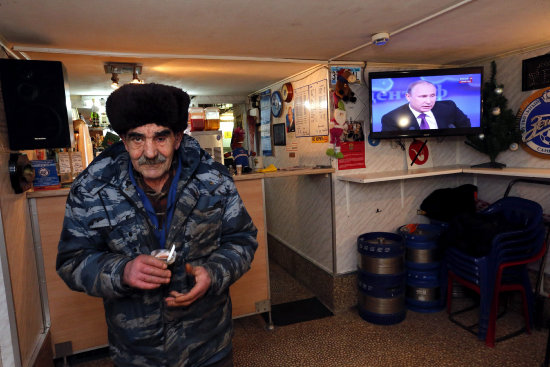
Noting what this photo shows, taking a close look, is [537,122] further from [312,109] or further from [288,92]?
[288,92]

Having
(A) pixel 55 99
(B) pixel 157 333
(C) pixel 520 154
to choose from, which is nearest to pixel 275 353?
(B) pixel 157 333

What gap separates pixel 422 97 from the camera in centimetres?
316

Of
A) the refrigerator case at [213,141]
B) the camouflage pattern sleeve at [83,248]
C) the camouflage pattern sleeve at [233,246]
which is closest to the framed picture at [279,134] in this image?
the refrigerator case at [213,141]

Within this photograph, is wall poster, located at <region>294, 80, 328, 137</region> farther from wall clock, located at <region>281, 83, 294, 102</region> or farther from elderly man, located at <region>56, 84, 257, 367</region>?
elderly man, located at <region>56, 84, 257, 367</region>

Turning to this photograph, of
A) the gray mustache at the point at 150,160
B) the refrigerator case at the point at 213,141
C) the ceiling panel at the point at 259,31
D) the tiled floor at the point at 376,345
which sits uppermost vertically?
the ceiling panel at the point at 259,31

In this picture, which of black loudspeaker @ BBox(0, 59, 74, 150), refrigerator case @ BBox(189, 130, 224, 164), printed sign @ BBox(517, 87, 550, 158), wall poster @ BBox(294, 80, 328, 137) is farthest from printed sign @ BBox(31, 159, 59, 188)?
printed sign @ BBox(517, 87, 550, 158)

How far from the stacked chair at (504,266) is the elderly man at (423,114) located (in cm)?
89

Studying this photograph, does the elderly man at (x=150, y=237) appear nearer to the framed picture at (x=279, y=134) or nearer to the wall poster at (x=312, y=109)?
the wall poster at (x=312, y=109)

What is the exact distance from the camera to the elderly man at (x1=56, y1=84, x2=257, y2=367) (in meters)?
1.23

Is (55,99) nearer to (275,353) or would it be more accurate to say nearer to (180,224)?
(180,224)

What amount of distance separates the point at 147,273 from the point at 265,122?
3.75 metres

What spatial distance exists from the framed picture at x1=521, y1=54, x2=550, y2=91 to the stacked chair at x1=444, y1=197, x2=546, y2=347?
0.99 meters

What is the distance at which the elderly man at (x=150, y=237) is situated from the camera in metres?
1.23

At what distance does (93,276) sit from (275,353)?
6.55ft
